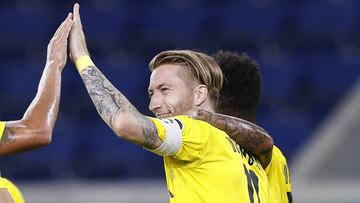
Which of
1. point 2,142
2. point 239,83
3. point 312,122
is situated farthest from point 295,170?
point 2,142

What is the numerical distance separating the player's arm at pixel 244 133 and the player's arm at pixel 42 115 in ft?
2.04

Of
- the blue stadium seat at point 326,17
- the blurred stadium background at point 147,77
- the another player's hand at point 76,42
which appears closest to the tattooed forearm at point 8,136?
the another player's hand at point 76,42

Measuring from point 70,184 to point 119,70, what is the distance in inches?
63.0

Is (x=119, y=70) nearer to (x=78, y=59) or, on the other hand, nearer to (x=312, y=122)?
(x=312, y=122)

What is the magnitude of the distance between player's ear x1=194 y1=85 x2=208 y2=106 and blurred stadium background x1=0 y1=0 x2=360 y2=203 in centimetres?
469

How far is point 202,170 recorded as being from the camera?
373 cm

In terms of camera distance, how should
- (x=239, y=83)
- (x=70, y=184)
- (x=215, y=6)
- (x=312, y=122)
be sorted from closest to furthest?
(x=239, y=83) < (x=70, y=184) < (x=312, y=122) < (x=215, y=6)

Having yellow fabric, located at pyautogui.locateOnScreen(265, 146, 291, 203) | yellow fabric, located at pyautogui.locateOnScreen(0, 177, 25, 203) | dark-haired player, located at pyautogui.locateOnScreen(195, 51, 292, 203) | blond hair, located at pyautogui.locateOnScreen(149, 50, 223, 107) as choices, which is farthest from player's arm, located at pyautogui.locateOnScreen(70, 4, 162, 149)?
yellow fabric, located at pyautogui.locateOnScreen(265, 146, 291, 203)

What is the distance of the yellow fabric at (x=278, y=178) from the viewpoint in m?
4.46

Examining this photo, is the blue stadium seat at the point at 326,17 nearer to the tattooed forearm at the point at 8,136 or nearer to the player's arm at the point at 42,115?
the player's arm at the point at 42,115

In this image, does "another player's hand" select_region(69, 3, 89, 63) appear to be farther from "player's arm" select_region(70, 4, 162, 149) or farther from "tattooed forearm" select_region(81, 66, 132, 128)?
"tattooed forearm" select_region(81, 66, 132, 128)

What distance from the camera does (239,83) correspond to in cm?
457

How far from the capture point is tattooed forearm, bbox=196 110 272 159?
397cm

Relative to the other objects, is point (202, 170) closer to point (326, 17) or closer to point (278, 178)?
point (278, 178)
